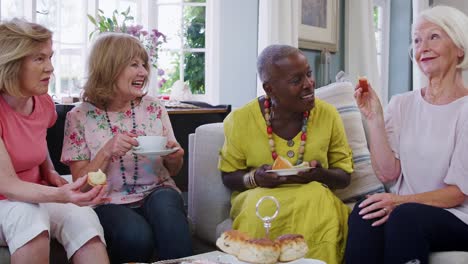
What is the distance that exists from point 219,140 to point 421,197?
774mm

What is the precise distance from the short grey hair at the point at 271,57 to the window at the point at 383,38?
475 cm

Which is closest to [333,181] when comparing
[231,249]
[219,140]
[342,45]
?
[219,140]

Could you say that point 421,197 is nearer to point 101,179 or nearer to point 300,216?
point 300,216

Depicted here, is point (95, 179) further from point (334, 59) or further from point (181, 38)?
point (334, 59)

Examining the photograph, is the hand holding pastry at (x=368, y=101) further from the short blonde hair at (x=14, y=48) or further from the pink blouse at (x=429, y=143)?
the short blonde hair at (x=14, y=48)

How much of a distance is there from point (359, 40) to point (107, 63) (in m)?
3.71

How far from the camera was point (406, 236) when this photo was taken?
1.50 m

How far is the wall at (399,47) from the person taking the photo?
253 inches

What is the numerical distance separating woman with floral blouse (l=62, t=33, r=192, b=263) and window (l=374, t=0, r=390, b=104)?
4912mm

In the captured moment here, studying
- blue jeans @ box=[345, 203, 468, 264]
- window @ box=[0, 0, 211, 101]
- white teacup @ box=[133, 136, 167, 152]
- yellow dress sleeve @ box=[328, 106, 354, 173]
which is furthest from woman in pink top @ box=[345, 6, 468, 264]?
window @ box=[0, 0, 211, 101]

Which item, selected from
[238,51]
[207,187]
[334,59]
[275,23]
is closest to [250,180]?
[207,187]

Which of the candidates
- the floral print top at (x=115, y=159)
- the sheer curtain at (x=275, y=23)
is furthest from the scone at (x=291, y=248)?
the sheer curtain at (x=275, y=23)

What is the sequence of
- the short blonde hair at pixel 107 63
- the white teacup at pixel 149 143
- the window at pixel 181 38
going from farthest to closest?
the window at pixel 181 38 → the short blonde hair at pixel 107 63 → the white teacup at pixel 149 143

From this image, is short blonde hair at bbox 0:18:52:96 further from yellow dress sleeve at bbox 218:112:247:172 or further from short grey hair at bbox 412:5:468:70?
short grey hair at bbox 412:5:468:70
